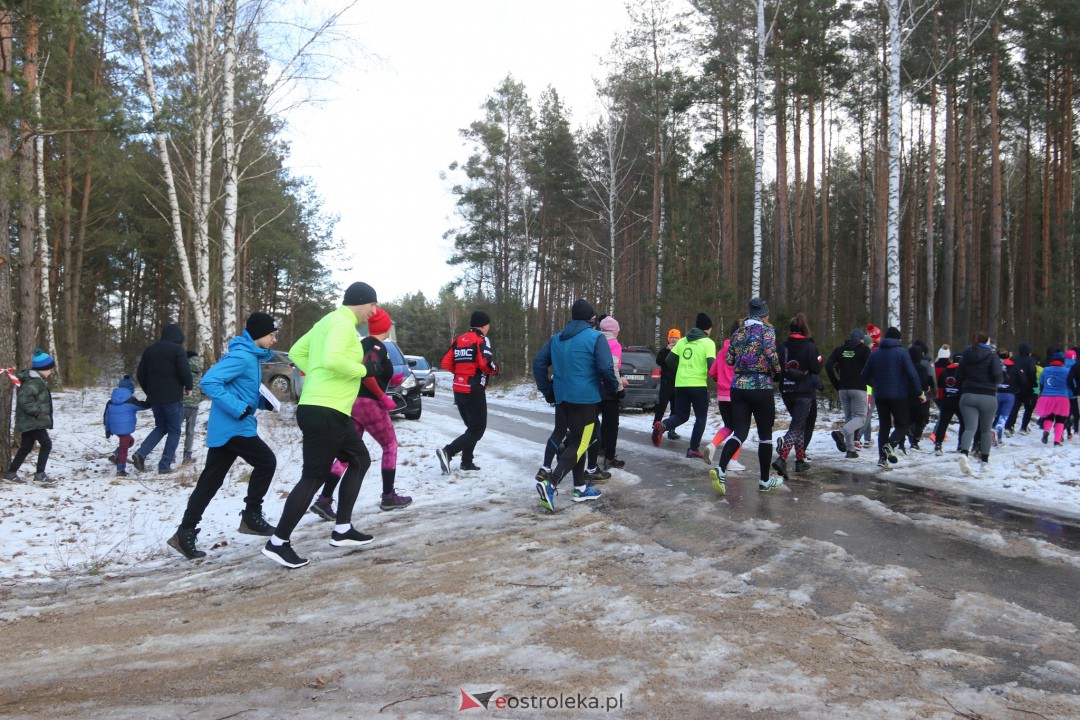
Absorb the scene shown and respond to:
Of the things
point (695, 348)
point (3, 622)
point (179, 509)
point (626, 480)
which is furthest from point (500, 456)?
point (3, 622)

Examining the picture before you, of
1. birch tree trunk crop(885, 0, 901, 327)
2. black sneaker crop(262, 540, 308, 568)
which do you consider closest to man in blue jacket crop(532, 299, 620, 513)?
black sneaker crop(262, 540, 308, 568)

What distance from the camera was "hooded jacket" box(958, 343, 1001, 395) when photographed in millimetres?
9133

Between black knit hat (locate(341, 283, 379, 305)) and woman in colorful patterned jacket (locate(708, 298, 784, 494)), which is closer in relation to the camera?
black knit hat (locate(341, 283, 379, 305))

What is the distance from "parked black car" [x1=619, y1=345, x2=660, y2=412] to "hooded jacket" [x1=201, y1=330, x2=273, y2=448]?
1287 centimetres

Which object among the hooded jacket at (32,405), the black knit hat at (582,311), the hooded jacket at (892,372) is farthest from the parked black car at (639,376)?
the hooded jacket at (32,405)

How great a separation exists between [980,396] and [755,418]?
393 centimetres

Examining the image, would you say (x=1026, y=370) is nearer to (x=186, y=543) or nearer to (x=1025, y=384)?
(x=1025, y=384)

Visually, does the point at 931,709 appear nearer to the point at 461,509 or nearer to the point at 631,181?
the point at 461,509

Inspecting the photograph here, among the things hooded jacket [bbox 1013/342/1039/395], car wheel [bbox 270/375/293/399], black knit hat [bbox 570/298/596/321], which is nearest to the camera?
black knit hat [bbox 570/298/596/321]

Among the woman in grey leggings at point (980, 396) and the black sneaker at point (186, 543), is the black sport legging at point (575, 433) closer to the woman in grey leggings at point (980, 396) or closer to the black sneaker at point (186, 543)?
the black sneaker at point (186, 543)

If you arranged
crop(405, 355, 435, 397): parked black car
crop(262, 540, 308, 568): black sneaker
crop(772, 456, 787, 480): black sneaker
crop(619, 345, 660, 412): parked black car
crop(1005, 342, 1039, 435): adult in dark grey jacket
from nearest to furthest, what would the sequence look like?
crop(262, 540, 308, 568): black sneaker
crop(772, 456, 787, 480): black sneaker
crop(1005, 342, 1039, 435): adult in dark grey jacket
crop(619, 345, 660, 412): parked black car
crop(405, 355, 435, 397): parked black car

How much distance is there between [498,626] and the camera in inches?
147

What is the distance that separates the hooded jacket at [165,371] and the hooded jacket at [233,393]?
4122mm

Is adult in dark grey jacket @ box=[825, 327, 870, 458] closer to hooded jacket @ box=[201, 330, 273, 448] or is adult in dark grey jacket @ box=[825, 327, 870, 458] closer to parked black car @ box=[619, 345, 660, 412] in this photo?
hooded jacket @ box=[201, 330, 273, 448]
